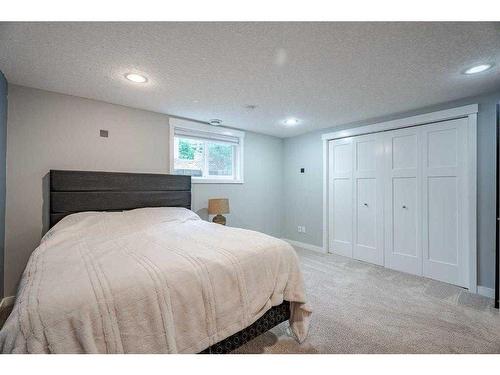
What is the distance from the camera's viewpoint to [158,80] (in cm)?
211

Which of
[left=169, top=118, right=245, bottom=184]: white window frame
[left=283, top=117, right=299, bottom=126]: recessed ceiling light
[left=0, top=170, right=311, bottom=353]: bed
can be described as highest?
[left=283, top=117, right=299, bottom=126]: recessed ceiling light

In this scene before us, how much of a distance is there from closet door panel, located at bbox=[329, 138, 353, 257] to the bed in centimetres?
236

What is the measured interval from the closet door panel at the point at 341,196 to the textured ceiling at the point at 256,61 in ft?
3.47

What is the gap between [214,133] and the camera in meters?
3.62

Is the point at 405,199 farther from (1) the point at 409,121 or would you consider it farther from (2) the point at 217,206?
(2) the point at 217,206

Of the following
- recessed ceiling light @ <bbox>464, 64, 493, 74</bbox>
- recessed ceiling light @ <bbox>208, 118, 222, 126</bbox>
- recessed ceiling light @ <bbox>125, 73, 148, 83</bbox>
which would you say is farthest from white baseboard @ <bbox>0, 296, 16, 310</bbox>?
recessed ceiling light @ <bbox>464, 64, 493, 74</bbox>

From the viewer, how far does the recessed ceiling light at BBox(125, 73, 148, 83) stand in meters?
2.01

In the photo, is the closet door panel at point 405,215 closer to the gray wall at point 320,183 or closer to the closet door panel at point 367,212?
the closet door panel at point 367,212

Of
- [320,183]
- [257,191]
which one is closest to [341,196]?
[320,183]

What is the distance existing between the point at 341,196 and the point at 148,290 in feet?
11.2

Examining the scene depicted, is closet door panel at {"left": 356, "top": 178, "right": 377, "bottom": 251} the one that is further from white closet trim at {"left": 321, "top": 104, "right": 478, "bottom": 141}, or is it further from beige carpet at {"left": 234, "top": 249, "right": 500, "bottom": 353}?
white closet trim at {"left": 321, "top": 104, "right": 478, "bottom": 141}


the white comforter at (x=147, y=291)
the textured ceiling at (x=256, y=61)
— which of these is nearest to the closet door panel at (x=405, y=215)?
the textured ceiling at (x=256, y=61)
